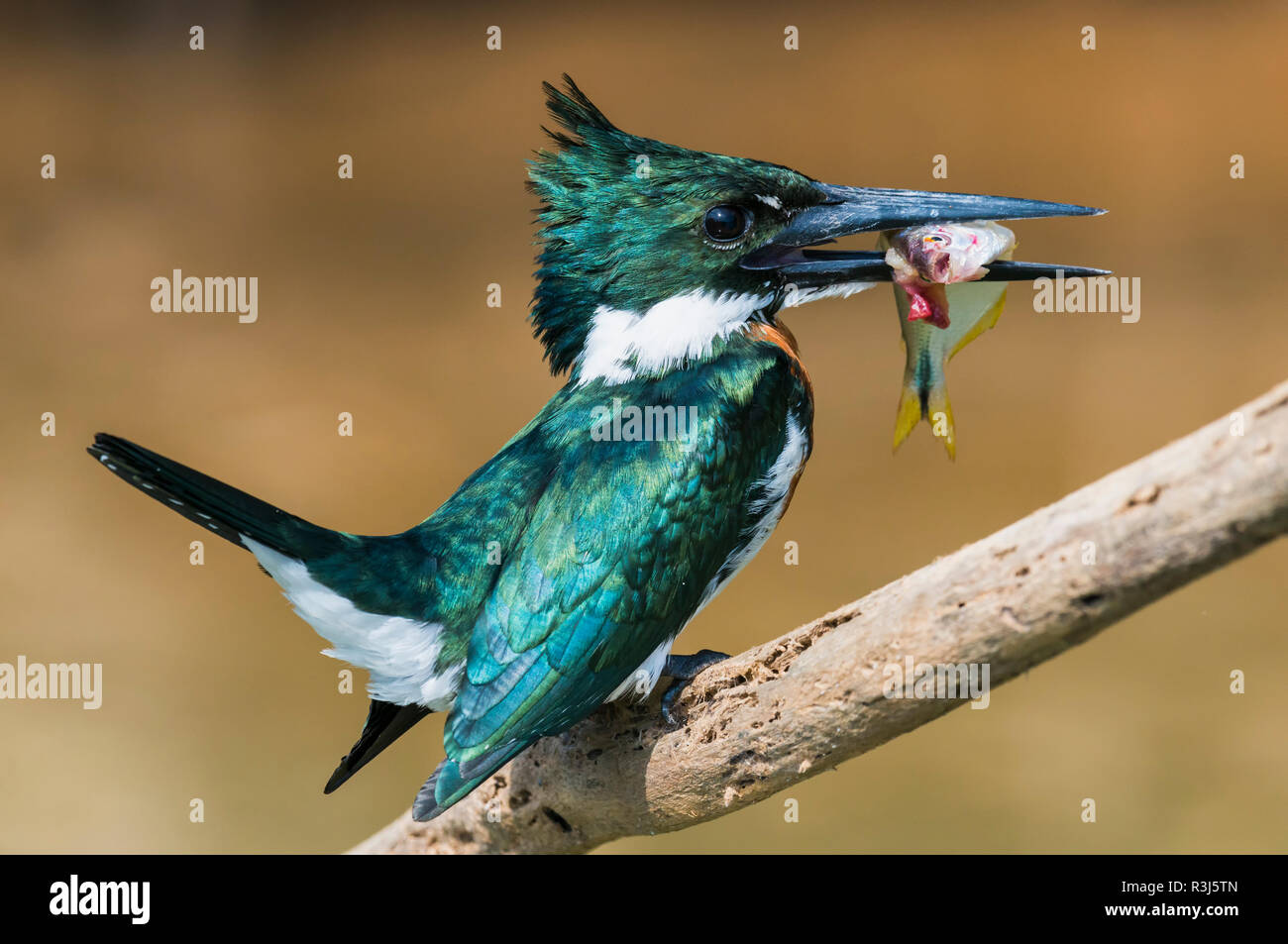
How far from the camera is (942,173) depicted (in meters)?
3.96

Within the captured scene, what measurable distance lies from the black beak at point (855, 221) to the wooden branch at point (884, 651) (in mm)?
521

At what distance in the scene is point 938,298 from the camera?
1.66m

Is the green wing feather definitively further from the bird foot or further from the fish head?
the fish head

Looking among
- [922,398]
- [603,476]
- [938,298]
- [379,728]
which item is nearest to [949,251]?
[938,298]

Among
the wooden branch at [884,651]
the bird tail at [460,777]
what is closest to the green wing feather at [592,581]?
the bird tail at [460,777]

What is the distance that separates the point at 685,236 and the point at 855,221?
24cm

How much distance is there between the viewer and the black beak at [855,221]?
5.53 feet

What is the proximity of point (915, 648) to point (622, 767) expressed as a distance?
52 cm

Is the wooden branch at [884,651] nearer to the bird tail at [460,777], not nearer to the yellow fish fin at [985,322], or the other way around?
the bird tail at [460,777]

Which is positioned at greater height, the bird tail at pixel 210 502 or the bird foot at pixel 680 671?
the bird tail at pixel 210 502

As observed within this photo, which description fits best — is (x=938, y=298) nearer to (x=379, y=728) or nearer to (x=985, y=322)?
(x=985, y=322)

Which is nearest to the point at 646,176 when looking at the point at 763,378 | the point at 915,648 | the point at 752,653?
the point at 763,378

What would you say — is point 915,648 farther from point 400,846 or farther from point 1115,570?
point 400,846

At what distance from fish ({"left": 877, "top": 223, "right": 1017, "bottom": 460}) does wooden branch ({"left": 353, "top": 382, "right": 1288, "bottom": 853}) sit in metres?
0.38
